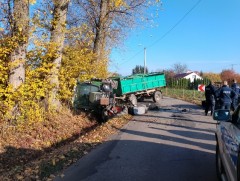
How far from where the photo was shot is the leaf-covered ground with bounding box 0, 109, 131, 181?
6.93m

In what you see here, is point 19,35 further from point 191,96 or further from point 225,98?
point 191,96

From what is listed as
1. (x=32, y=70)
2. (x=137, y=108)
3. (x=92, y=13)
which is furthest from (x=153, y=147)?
(x=92, y=13)

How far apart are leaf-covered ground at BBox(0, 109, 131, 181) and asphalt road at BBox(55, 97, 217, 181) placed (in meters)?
0.36

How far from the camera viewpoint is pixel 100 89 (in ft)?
54.2

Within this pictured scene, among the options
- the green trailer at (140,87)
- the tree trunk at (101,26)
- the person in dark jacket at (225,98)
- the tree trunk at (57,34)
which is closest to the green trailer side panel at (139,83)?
the green trailer at (140,87)

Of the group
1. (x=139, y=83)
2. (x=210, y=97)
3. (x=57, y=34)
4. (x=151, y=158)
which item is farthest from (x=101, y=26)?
(x=151, y=158)

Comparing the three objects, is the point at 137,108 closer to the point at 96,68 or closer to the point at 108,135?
the point at 96,68

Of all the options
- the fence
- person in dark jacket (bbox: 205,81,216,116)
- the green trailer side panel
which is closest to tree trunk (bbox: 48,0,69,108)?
person in dark jacket (bbox: 205,81,216,116)

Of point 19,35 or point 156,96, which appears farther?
point 156,96

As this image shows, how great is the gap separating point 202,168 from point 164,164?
0.82 metres

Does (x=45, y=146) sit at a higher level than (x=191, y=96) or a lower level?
lower

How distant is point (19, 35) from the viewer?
1079 centimetres

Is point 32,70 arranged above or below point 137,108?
above

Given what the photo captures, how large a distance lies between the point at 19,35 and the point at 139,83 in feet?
51.7
